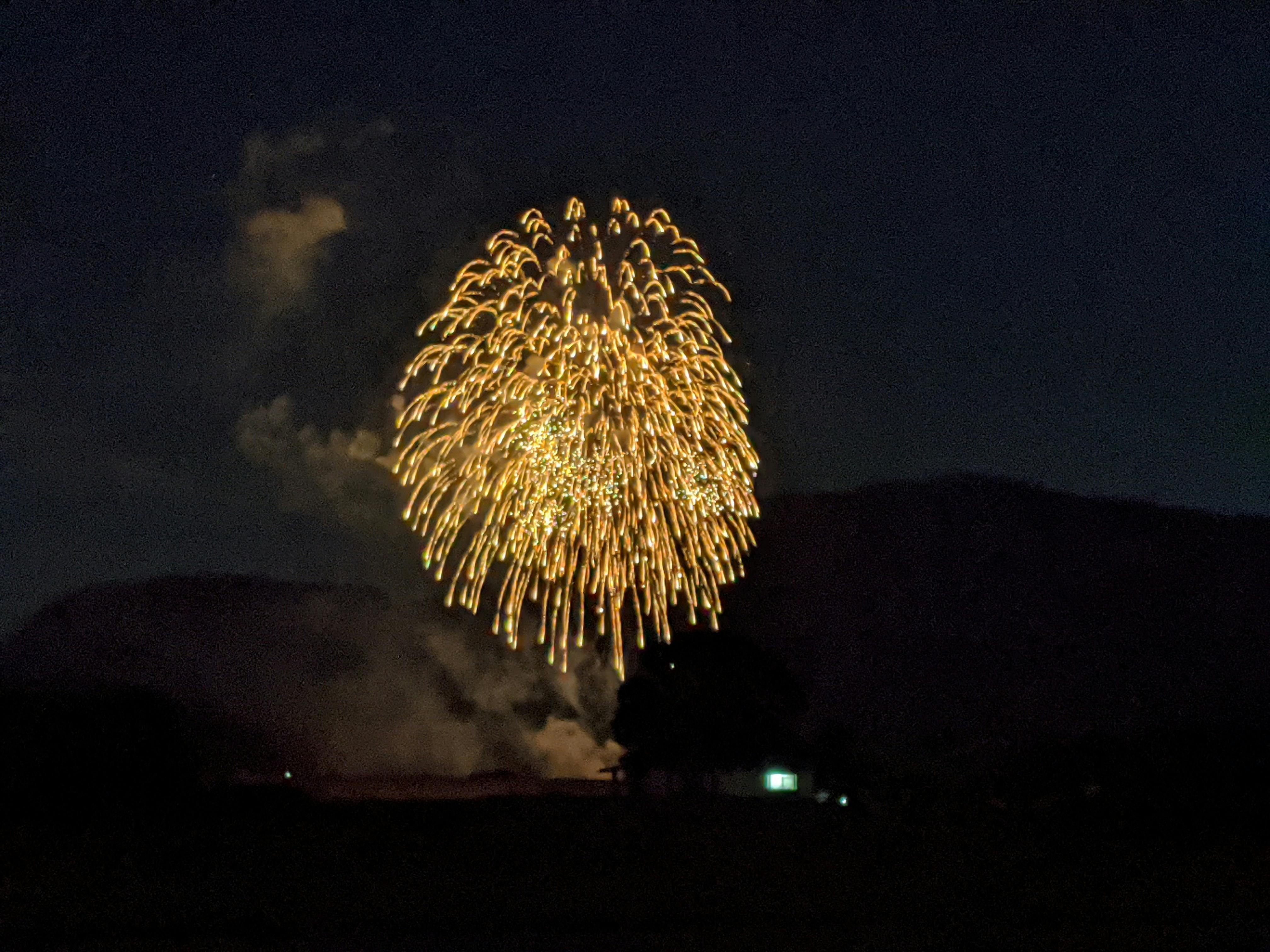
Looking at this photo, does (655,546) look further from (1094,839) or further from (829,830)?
(1094,839)

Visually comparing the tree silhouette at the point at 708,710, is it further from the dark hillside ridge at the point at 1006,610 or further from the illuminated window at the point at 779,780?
the dark hillside ridge at the point at 1006,610

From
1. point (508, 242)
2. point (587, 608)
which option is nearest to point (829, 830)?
point (508, 242)

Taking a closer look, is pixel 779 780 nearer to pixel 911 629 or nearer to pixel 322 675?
pixel 322 675

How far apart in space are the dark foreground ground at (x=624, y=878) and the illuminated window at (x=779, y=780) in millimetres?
5008

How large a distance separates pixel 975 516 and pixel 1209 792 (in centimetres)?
3572

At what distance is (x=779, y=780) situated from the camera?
27.2m

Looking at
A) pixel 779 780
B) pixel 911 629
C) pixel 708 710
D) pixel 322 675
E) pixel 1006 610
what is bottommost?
pixel 779 780

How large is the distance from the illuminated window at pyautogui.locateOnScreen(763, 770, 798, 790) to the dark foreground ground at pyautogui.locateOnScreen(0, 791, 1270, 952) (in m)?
5.01

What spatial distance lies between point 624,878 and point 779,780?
1126 cm

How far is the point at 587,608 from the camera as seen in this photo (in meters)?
33.8

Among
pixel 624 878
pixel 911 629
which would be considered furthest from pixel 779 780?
pixel 911 629

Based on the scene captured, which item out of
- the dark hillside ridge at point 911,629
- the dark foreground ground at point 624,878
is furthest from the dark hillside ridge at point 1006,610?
the dark foreground ground at point 624,878

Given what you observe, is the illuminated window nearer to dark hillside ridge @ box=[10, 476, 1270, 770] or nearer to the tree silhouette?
the tree silhouette

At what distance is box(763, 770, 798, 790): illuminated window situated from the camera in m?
27.0
